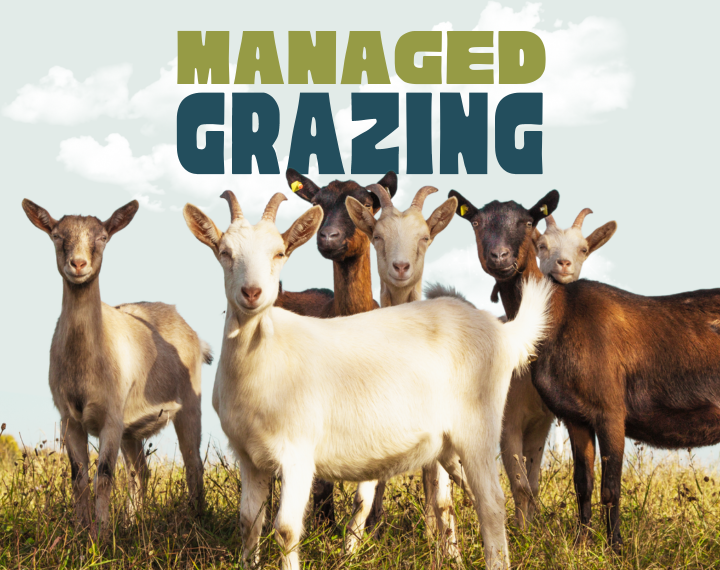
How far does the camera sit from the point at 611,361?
619 centimetres

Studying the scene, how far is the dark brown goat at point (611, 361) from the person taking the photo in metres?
6.05

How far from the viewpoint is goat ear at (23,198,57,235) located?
266 inches

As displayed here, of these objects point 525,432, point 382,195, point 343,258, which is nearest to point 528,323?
point 525,432

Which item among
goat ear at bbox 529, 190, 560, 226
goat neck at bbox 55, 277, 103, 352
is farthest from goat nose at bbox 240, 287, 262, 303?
goat ear at bbox 529, 190, 560, 226

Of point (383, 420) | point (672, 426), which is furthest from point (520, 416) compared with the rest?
point (383, 420)

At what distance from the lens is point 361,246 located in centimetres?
693

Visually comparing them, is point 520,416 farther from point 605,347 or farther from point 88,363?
point 88,363

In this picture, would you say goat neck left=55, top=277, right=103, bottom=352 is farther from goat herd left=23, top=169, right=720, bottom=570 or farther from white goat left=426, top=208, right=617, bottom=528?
white goat left=426, top=208, right=617, bottom=528

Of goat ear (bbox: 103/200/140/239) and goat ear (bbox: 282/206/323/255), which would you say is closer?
goat ear (bbox: 282/206/323/255)

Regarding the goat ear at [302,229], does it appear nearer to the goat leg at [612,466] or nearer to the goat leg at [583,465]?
the goat leg at [583,465]

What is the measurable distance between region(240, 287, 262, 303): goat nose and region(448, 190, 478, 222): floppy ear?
9.07ft

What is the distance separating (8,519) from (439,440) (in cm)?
368

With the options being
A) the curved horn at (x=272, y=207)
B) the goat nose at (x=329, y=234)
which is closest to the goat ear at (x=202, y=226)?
the curved horn at (x=272, y=207)

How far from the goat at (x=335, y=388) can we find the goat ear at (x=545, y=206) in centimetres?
157
